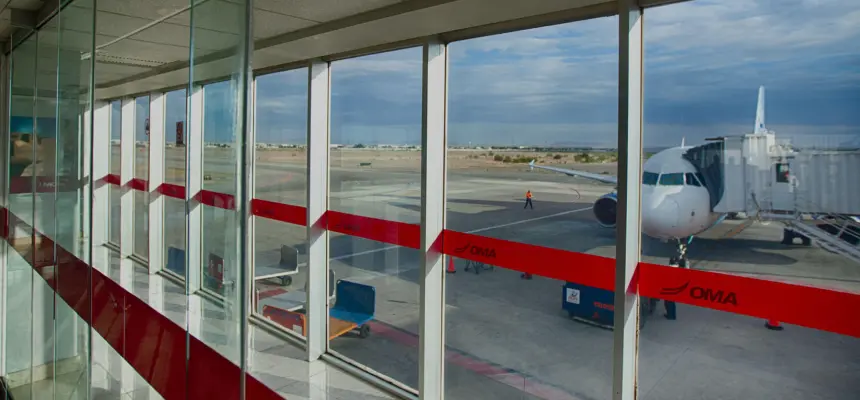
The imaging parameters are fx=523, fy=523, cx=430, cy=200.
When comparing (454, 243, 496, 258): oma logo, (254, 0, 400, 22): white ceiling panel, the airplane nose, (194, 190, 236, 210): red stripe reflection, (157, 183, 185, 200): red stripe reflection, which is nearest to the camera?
(194, 190, 236, 210): red stripe reflection

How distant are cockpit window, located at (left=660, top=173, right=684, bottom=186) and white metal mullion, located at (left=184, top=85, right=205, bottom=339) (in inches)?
235

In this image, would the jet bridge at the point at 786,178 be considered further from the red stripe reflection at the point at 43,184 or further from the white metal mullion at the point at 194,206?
the red stripe reflection at the point at 43,184

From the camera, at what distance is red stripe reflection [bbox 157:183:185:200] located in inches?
312

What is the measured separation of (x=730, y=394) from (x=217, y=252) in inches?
198

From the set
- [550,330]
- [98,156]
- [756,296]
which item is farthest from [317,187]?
[756,296]

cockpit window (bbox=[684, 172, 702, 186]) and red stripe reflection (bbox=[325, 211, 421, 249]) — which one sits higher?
cockpit window (bbox=[684, 172, 702, 186])

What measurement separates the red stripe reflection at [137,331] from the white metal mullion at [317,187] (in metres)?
2.08

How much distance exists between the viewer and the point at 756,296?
9.36ft

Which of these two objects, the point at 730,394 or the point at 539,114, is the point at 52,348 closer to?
the point at 539,114

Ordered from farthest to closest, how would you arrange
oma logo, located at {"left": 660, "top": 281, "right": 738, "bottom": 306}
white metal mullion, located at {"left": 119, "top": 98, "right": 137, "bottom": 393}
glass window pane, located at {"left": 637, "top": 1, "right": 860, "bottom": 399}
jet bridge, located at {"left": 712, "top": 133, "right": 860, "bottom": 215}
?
1. white metal mullion, located at {"left": 119, "top": 98, "right": 137, "bottom": 393}
2. jet bridge, located at {"left": 712, "top": 133, "right": 860, "bottom": 215}
3. glass window pane, located at {"left": 637, "top": 1, "right": 860, "bottom": 399}
4. oma logo, located at {"left": 660, "top": 281, "right": 738, "bottom": 306}

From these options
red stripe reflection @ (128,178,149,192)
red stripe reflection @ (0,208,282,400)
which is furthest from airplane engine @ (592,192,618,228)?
red stripe reflection @ (128,178,149,192)

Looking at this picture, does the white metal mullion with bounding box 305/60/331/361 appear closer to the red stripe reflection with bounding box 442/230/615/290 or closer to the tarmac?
the tarmac

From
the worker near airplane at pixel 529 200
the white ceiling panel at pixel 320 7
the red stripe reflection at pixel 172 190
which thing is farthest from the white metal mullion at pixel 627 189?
the red stripe reflection at pixel 172 190

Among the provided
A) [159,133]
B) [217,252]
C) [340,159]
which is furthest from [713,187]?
[159,133]
